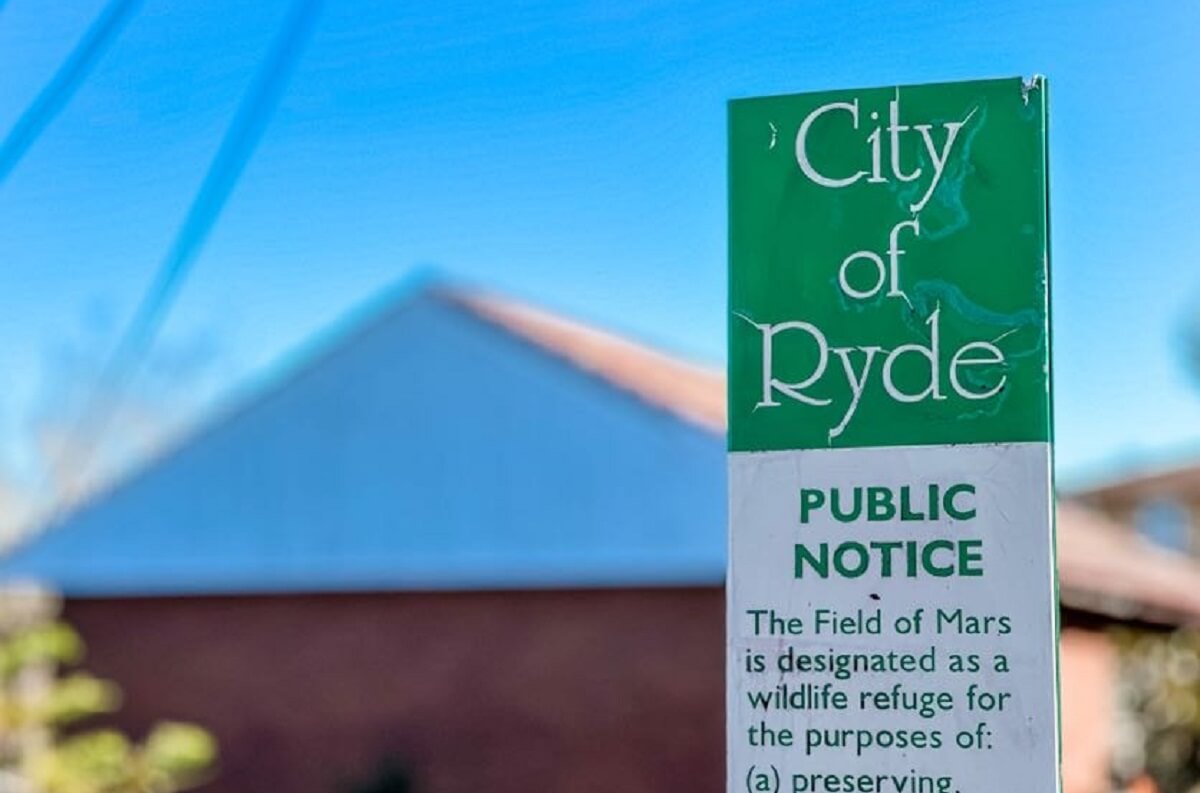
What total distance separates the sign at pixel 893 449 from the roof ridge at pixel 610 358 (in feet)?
31.1

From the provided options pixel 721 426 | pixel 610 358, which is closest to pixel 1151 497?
pixel 610 358

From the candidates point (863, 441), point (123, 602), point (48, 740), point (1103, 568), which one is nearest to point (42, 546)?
point (123, 602)

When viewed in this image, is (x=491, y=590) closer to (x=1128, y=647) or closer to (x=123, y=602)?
(x=123, y=602)

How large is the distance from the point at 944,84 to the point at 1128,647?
12597mm

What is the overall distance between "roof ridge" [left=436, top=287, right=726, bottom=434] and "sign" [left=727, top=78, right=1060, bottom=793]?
9.49 m

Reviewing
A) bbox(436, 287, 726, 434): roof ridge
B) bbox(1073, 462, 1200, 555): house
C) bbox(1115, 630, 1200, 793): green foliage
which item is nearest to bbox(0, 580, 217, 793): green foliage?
bbox(436, 287, 726, 434): roof ridge

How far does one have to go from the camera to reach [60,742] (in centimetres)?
1462

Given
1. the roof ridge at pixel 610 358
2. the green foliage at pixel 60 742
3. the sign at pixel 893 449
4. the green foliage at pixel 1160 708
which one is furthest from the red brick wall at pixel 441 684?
the sign at pixel 893 449

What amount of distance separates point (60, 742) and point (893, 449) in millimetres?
12192

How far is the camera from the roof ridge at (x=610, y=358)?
1458 centimetres

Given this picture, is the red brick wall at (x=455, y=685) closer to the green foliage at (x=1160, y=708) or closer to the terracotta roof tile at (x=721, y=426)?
the green foliage at (x=1160, y=708)

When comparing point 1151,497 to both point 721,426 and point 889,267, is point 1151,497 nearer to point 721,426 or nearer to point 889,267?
point 721,426

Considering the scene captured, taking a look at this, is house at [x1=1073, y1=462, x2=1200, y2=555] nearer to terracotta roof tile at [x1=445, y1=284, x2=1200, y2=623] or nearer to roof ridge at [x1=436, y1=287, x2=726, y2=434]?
terracotta roof tile at [x1=445, y1=284, x2=1200, y2=623]

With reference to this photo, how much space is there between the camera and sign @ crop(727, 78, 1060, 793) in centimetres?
387
